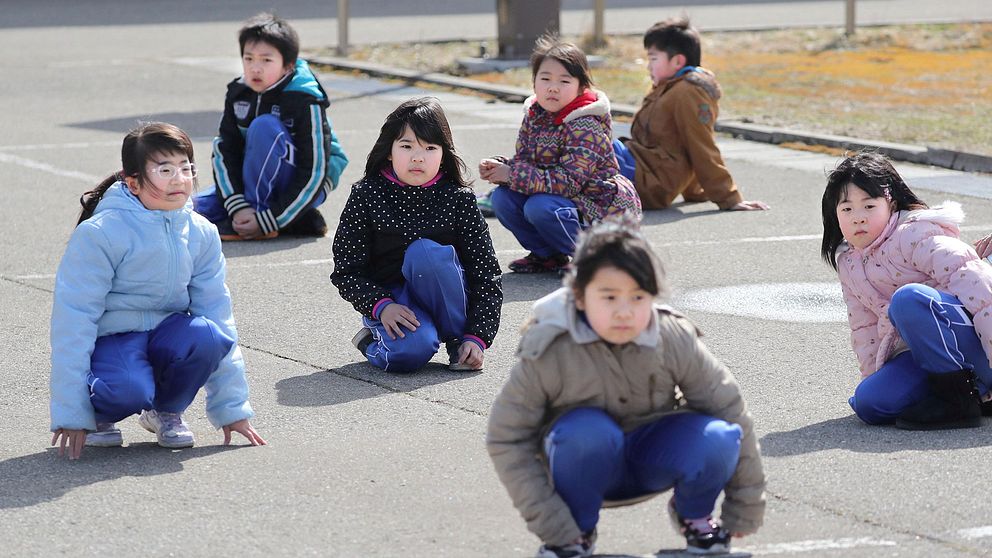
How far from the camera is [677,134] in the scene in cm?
972

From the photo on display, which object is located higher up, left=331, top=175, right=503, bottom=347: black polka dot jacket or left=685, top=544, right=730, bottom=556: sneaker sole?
left=331, top=175, right=503, bottom=347: black polka dot jacket

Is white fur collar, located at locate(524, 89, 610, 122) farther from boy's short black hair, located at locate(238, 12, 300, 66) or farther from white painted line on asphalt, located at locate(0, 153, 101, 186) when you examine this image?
white painted line on asphalt, located at locate(0, 153, 101, 186)

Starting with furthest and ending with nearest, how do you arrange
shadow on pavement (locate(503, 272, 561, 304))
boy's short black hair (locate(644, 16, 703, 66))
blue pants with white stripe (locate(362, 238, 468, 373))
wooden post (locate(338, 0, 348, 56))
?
wooden post (locate(338, 0, 348, 56)) → boy's short black hair (locate(644, 16, 703, 66)) → shadow on pavement (locate(503, 272, 561, 304)) → blue pants with white stripe (locate(362, 238, 468, 373))

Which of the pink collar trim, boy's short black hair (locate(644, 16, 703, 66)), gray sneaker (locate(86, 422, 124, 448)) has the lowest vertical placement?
gray sneaker (locate(86, 422, 124, 448))

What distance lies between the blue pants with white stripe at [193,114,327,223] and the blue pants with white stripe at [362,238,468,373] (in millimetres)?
2801

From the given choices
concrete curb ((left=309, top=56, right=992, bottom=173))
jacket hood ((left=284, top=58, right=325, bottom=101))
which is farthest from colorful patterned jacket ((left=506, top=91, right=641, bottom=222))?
concrete curb ((left=309, top=56, right=992, bottom=173))

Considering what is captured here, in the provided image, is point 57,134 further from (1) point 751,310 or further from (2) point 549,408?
(2) point 549,408

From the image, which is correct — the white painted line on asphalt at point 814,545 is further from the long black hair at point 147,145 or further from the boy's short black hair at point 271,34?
the boy's short black hair at point 271,34

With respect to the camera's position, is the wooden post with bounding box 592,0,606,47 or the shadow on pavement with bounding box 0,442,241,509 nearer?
the shadow on pavement with bounding box 0,442,241,509

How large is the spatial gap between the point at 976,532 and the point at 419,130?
2.51 m

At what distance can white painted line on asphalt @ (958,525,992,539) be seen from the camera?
13.4 feet

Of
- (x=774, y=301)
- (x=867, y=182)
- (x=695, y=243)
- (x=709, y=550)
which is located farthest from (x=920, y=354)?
(x=695, y=243)

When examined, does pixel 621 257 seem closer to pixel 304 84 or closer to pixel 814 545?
pixel 814 545

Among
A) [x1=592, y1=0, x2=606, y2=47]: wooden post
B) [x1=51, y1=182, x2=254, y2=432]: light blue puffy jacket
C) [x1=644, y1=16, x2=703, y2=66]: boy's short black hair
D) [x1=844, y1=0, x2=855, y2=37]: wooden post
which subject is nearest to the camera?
[x1=51, y1=182, x2=254, y2=432]: light blue puffy jacket
